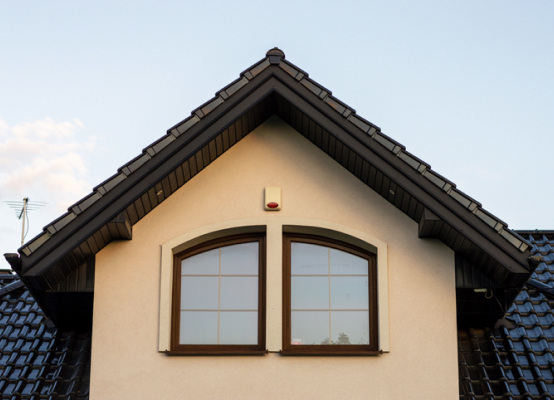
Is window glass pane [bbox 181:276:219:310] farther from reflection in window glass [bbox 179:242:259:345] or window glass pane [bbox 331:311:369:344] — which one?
window glass pane [bbox 331:311:369:344]

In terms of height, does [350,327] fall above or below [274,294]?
below

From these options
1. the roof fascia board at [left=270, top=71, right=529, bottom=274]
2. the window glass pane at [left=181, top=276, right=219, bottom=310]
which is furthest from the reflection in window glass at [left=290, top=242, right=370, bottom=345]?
the roof fascia board at [left=270, top=71, right=529, bottom=274]

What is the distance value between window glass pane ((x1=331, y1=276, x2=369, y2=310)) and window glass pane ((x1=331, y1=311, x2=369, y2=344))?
89 millimetres

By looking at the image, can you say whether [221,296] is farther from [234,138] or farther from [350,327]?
[234,138]

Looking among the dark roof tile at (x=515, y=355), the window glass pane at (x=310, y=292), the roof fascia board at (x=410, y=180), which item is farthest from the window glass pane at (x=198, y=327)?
the dark roof tile at (x=515, y=355)

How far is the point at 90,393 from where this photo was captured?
982 centimetres

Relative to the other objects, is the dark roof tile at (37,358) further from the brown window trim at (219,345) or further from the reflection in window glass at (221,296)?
the reflection in window glass at (221,296)

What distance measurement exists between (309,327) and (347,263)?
3.09 feet

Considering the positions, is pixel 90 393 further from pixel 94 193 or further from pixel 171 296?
pixel 94 193

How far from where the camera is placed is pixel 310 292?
33.7ft

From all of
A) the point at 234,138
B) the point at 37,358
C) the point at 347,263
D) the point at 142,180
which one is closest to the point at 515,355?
the point at 347,263

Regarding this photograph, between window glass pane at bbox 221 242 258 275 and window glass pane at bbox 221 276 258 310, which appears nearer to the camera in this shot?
window glass pane at bbox 221 276 258 310

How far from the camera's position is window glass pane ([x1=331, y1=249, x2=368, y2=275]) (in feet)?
33.9

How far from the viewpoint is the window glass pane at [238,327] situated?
10086 mm
